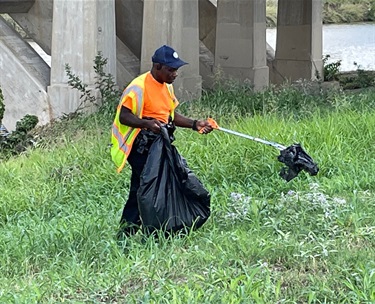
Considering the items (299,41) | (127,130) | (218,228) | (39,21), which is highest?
(39,21)

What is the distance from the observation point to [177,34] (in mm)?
14156

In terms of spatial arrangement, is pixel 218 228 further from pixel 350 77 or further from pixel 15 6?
pixel 350 77

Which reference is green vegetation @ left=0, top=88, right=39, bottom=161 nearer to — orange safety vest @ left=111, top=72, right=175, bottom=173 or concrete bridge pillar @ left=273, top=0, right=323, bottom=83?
orange safety vest @ left=111, top=72, right=175, bottom=173

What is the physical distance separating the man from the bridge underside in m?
7.65

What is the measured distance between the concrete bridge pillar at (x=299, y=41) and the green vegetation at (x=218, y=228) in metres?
10.3

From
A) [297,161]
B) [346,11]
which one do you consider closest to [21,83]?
[297,161]

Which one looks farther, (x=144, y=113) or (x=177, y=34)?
(x=177, y=34)

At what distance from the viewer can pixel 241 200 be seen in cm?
628

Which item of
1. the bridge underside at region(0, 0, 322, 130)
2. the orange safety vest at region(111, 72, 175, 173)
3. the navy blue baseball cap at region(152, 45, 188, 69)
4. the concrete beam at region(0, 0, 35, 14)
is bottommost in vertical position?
the orange safety vest at region(111, 72, 175, 173)

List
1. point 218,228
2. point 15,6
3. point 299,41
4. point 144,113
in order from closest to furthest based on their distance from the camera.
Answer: point 144,113 → point 218,228 → point 15,6 → point 299,41

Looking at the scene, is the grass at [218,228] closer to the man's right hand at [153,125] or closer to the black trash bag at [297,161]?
the black trash bag at [297,161]

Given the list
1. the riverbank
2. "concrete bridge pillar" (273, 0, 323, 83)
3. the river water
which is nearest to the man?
"concrete bridge pillar" (273, 0, 323, 83)

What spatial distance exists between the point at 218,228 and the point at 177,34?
8857 millimetres

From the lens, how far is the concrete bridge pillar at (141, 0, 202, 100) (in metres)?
14.0
